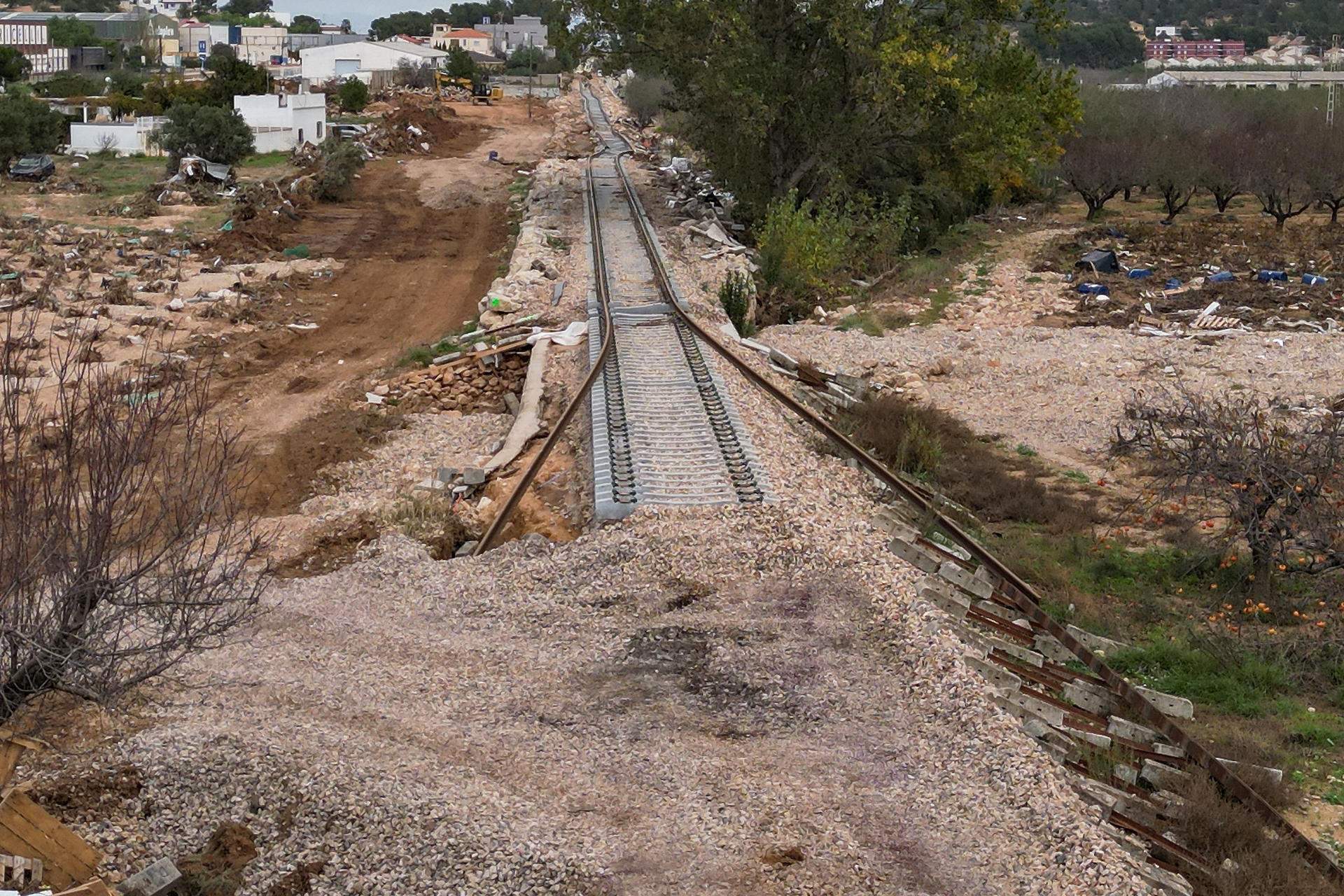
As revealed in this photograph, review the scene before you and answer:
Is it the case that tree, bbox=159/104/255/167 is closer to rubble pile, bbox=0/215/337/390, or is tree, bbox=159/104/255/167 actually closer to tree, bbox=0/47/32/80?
rubble pile, bbox=0/215/337/390

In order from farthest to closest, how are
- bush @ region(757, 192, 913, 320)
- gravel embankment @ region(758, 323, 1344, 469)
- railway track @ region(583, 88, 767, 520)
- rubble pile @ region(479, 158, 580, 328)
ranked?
bush @ region(757, 192, 913, 320)
rubble pile @ region(479, 158, 580, 328)
gravel embankment @ region(758, 323, 1344, 469)
railway track @ region(583, 88, 767, 520)

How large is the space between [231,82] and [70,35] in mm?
76217

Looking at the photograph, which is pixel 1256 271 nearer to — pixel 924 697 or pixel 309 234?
pixel 309 234

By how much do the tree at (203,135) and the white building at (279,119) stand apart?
5.22 meters

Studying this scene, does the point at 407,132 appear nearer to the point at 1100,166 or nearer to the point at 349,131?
the point at 349,131

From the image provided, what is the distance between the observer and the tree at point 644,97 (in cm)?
6494

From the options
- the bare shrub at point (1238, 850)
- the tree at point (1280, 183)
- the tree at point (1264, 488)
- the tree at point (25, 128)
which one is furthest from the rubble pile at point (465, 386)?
the tree at point (25, 128)

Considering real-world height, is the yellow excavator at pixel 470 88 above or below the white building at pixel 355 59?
below

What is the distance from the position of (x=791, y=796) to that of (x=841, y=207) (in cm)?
2564

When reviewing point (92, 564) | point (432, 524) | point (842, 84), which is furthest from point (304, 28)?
point (92, 564)

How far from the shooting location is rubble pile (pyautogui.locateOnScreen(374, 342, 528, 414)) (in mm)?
17750

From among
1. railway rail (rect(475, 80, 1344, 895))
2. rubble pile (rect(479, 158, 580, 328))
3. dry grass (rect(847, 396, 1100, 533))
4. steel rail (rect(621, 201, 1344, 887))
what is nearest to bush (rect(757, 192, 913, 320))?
rubble pile (rect(479, 158, 580, 328))

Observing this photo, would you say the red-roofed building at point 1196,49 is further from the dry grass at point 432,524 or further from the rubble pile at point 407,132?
the dry grass at point 432,524

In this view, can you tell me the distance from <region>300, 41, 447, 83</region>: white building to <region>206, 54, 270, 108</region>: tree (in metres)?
27.6
